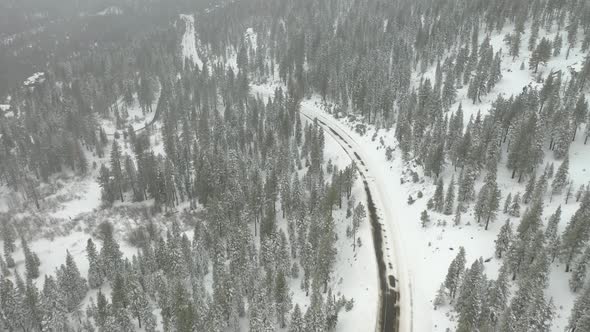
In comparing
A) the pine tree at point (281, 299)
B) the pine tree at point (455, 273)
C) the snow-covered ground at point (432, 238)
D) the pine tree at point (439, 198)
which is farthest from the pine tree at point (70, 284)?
the pine tree at point (439, 198)

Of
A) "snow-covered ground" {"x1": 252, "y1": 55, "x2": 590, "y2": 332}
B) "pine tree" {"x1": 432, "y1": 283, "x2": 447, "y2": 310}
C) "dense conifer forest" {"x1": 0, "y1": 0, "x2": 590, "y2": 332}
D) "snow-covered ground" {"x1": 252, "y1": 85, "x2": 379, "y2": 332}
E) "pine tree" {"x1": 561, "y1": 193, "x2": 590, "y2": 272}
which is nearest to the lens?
"pine tree" {"x1": 561, "y1": 193, "x2": 590, "y2": 272}

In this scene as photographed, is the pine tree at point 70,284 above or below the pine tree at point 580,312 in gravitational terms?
below

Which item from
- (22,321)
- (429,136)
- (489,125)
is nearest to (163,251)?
(22,321)

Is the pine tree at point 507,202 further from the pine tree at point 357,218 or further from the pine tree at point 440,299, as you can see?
the pine tree at point 357,218

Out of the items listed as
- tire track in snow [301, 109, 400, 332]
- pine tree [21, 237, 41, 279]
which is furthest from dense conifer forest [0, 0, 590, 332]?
tire track in snow [301, 109, 400, 332]

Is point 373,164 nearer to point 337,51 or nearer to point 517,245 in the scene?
point 517,245

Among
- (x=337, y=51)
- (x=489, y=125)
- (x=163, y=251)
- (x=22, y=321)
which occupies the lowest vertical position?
(x=22, y=321)

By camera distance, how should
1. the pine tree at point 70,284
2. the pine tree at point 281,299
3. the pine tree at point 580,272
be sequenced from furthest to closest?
the pine tree at point 70,284
the pine tree at point 281,299
the pine tree at point 580,272

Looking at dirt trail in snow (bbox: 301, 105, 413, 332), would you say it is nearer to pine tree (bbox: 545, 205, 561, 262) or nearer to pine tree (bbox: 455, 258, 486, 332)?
pine tree (bbox: 455, 258, 486, 332)
